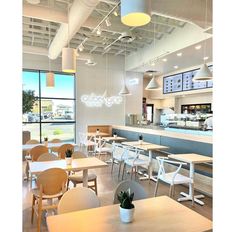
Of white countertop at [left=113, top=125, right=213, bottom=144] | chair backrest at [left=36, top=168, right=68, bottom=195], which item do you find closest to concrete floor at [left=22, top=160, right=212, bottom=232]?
chair backrest at [left=36, top=168, right=68, bottom=195]

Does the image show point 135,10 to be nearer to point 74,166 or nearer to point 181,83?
point 74,166

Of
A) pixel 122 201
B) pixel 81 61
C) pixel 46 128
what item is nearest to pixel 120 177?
pixel 122 201

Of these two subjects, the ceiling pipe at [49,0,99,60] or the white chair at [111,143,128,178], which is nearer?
the ceiling pipe at [49,0,99,60]

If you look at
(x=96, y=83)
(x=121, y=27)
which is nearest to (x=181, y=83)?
(x=96, y=83)

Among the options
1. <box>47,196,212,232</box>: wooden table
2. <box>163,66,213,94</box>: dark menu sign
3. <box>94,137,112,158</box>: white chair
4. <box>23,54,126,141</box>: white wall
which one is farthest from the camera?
<box>23,54,126,141</box>: white wall

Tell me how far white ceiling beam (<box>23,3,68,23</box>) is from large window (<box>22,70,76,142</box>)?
14.3 feet

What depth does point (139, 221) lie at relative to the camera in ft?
5.51

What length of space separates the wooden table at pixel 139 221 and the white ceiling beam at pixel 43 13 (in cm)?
462

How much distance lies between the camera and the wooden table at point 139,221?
1562 millimetres

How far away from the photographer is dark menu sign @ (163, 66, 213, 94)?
27.3ft

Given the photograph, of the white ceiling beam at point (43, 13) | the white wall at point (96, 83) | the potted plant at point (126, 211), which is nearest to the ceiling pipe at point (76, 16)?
the white ceiling beam at point (43, 13)

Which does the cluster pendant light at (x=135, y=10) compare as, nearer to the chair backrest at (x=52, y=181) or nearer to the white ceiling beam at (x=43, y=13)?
the chair backrest at (x=52, y=181)

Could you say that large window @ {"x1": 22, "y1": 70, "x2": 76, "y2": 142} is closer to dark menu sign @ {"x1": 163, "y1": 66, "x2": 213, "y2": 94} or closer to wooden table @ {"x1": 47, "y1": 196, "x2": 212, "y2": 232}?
dark menu sign @ {"x1": 163, "y1": 66, "x2": 213, "y2": 94}

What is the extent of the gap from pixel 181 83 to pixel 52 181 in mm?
7619
